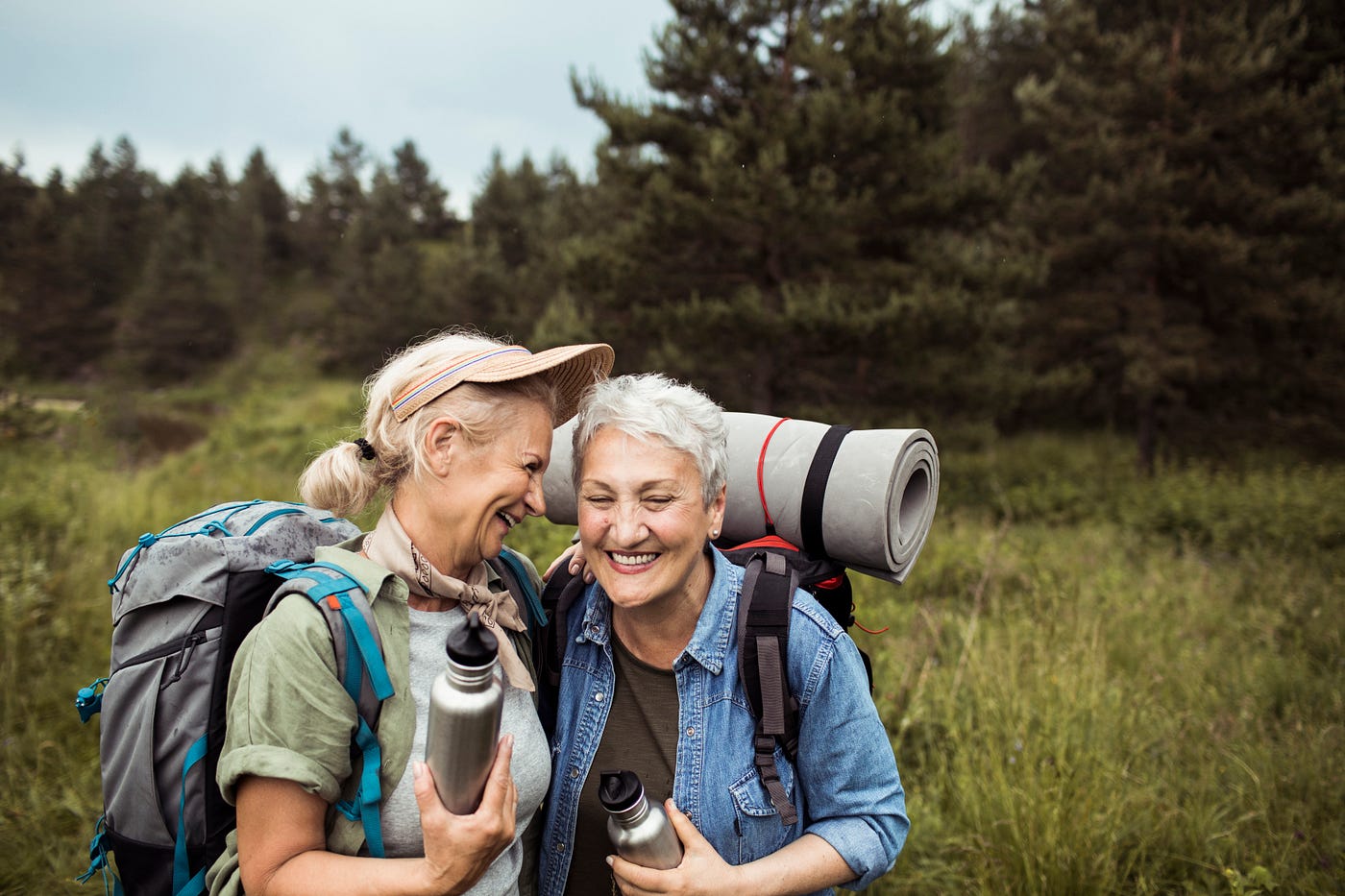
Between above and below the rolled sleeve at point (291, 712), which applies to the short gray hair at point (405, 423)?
above

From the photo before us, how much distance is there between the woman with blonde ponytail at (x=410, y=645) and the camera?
1.29 meters

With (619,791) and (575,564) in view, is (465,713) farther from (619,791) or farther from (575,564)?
(575,564)

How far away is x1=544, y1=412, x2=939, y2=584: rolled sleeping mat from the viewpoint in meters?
1.82

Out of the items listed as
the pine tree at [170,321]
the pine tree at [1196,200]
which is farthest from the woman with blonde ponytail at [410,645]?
the pine tree at [170,321]

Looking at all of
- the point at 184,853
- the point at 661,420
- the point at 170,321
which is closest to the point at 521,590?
the point at 661,420

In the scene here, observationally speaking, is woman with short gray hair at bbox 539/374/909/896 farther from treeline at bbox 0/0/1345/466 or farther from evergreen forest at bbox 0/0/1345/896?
treeline at bbox 0/0/1345/466

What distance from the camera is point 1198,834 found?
9.42 ft

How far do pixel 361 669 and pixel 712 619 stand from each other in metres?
0.78

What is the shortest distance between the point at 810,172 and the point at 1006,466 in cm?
771

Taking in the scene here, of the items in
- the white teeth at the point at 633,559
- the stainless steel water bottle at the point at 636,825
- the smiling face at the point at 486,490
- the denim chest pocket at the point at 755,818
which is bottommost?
the denim chest pocket at the point at 755,818

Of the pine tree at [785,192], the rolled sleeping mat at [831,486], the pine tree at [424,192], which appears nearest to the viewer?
the rolled sleeping mat at [831,486]

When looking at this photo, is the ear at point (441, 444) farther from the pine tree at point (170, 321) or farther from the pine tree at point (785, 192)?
the pine tree at point (170, 321)

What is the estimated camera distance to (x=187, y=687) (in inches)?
56.4

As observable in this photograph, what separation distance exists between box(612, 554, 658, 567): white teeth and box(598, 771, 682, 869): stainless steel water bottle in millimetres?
464
